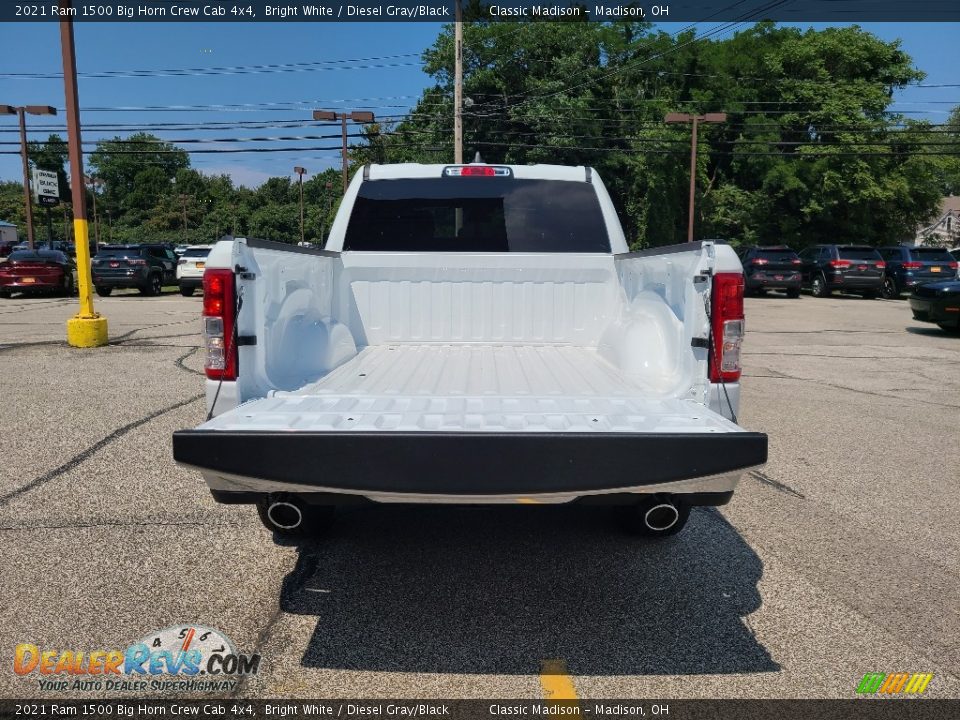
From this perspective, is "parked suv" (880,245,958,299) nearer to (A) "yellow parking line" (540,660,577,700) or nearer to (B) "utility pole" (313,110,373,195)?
(B) "utility pole" (313,110,373,195)

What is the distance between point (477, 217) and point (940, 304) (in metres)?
12.8

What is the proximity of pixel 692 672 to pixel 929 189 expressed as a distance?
137 ft

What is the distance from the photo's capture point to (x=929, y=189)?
37.4m

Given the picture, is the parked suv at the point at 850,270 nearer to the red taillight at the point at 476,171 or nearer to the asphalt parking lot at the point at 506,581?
the asphalt parking lot at the point at 506,581

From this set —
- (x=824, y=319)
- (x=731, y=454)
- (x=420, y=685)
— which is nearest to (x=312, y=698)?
(x=420, y=685)

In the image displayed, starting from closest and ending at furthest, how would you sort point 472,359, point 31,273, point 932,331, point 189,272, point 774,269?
point 472,359 → point 932,331 → point 31,273 → point 189,272 → point 774,269

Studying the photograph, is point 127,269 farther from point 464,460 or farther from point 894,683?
point 894,683

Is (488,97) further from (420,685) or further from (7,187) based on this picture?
(7,187)

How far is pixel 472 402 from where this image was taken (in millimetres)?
3180

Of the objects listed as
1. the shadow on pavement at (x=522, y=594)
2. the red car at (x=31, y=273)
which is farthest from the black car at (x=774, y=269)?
the shadow on pavement at (x=522, y=594)

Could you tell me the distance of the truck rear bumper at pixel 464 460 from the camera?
103 inches

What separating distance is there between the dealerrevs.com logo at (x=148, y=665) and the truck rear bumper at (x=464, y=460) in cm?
83

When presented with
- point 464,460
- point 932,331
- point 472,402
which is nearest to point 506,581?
point 472,402

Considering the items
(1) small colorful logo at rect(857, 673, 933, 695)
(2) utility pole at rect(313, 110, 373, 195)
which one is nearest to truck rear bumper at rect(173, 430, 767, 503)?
(1) small colorful logo at rect(857, 673, 933, 695)
